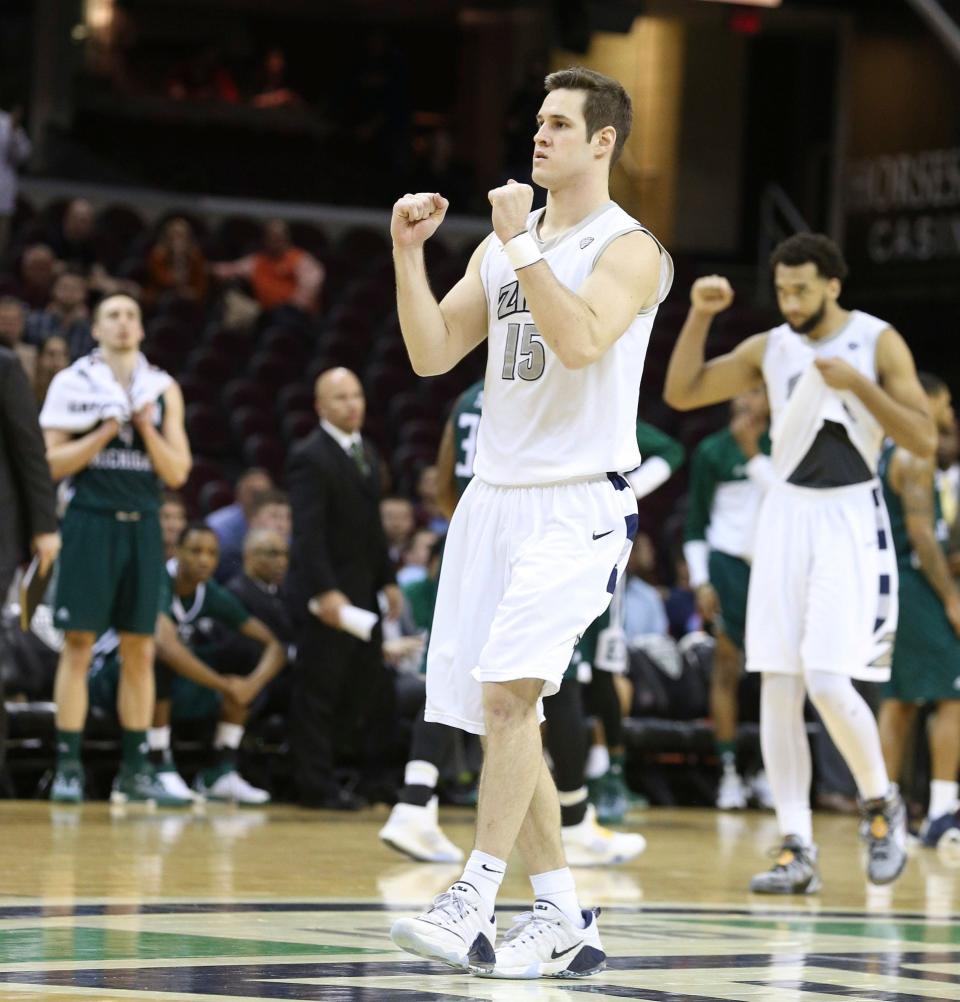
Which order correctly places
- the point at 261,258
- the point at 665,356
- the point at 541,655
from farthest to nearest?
the point at 665,356 < the point at 261,258 < the point at 541,655

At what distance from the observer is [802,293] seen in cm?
668

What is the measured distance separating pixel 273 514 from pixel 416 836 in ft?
13.9

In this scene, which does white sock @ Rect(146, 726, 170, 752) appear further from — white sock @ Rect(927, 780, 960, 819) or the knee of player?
the knee of player

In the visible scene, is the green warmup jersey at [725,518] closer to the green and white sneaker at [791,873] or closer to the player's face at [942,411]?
the player's face at [942,411]

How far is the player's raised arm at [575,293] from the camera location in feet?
13.3

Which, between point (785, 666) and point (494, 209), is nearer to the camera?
point (494, 209)

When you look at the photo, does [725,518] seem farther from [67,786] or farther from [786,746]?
[786,746]

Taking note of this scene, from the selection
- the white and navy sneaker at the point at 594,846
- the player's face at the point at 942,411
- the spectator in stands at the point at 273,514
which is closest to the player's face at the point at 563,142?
the white and navy sneaker at the point at 594,846

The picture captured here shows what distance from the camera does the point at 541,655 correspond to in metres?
4.11

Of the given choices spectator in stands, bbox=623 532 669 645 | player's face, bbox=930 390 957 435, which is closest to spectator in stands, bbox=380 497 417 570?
spectator in stands, bbox=623 532 669 645

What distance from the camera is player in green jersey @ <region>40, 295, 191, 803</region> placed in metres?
8.65

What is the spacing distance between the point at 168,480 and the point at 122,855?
2.65 meters

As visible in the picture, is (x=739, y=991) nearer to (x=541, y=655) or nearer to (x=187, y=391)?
(x=541, y=655)

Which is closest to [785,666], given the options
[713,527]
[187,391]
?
[713,527]
